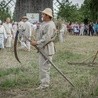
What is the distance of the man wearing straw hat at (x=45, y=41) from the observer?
879 cm

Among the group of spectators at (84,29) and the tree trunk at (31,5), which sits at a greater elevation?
the tree trunk at (31,5)

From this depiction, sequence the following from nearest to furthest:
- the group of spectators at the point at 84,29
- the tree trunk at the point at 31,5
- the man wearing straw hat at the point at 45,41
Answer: the man wearing straw hat at the point at 45,41 → the tree trunk at the point at 31,5 → the group of spectators at the point at 84,29

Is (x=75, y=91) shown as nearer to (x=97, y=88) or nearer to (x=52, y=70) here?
(x=97, y=88)

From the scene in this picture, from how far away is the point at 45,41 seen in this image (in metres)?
8.77

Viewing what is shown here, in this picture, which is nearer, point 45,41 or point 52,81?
point 45,41

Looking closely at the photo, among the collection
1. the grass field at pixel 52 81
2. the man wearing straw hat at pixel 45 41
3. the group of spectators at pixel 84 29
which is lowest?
the group of spectators at pixel 84 29

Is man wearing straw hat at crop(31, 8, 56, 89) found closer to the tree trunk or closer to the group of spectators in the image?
the tree trunk

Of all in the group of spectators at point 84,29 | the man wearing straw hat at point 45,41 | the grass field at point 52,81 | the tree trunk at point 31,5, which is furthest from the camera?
the group of spectators at point 84,29

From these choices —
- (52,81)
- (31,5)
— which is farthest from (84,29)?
(52,81)

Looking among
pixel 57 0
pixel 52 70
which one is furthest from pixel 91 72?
pixel 57 0

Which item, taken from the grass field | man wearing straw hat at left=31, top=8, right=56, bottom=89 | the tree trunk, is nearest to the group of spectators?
the tree trunk

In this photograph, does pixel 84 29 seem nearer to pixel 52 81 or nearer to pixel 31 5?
pixel 31 5

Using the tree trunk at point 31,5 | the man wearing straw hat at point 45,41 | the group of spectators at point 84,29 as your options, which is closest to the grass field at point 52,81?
the man wearing straw hat at point 45,41

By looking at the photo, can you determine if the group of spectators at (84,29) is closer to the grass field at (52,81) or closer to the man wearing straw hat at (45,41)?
the grass field at (52,81)
